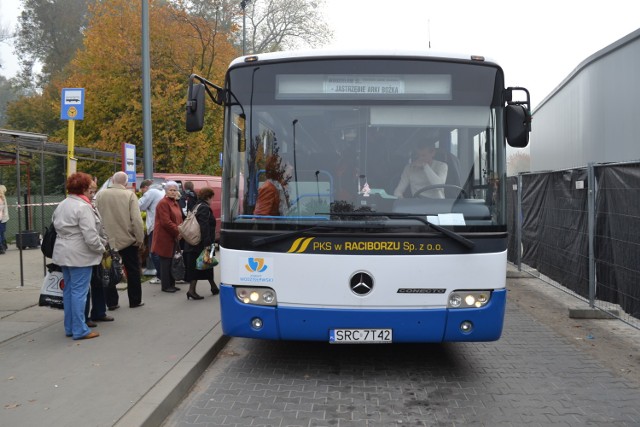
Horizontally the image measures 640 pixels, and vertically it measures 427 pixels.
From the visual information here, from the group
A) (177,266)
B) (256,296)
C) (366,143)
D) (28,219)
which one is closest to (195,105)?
(366,143)

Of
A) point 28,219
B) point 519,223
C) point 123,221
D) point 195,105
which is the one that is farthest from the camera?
point 28,219

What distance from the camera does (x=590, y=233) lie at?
841cm

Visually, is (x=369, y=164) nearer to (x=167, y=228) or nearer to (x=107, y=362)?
(x=107, y=362)

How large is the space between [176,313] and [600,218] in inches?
225

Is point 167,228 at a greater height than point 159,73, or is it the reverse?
point 159,73

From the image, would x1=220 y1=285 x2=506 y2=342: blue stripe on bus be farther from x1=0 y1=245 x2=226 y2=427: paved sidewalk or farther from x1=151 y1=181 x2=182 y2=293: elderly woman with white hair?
x1=151 y1=181 x2=182 y2=293: elderly woman with white hair

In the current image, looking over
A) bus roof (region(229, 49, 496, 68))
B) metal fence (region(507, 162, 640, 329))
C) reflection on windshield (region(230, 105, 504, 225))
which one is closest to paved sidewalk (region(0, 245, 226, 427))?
reflection on windshield (region(230, 105, 504, 225))

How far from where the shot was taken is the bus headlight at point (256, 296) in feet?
18.2

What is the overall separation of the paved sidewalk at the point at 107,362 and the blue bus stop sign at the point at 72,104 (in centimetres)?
274

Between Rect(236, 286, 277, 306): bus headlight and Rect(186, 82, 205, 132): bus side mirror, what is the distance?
1664 millimetres

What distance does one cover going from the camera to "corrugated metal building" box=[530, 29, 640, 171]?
32.5ft

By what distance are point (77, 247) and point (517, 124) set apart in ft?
14.8

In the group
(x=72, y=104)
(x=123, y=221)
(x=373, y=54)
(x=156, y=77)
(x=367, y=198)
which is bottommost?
(x=123, y=221)

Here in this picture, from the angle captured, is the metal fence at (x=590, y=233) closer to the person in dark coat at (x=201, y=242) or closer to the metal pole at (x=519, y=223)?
the metal pole at (x=519, y=223)
